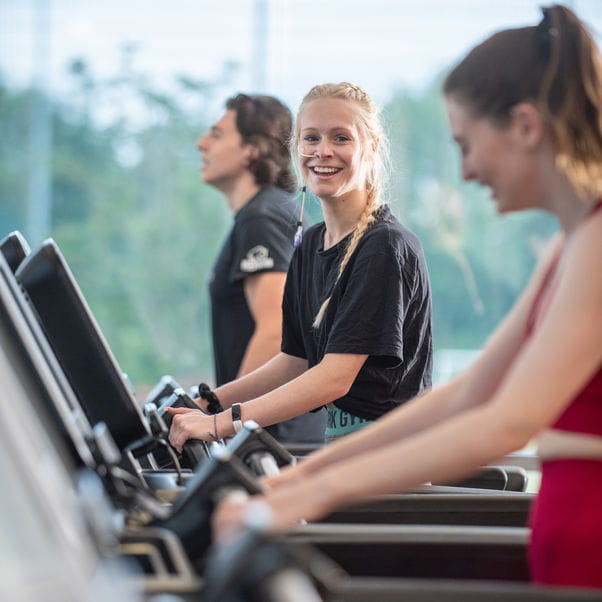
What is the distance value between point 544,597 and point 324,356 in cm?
129

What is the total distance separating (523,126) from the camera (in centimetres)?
137

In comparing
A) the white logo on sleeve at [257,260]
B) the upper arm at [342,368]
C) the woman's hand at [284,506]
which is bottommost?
the upper arm at [342,368]

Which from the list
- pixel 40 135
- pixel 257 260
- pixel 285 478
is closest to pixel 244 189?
pixel 257 260

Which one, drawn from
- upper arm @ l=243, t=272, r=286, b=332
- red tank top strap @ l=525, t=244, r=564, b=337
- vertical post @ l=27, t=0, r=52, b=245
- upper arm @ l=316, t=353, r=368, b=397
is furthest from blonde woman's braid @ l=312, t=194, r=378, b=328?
vertical post @ l=27, t=0, r=52, b=245

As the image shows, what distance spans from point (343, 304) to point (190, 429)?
430 mm

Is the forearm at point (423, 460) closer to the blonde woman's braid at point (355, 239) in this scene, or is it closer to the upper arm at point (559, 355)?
the upper arm at point (559, 355)

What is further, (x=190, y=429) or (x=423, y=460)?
(x=190, y=429)

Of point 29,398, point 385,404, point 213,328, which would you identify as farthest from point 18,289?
point 213,328

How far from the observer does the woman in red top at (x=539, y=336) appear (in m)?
1.22

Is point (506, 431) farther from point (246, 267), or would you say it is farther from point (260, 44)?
point (260, 44)

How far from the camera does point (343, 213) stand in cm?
263

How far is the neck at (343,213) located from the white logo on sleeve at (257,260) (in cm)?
56

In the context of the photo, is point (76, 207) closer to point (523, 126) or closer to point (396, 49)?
point (396, 49)

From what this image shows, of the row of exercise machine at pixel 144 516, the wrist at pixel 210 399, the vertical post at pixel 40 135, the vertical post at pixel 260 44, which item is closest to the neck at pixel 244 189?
the wrist at pixel 210 399
